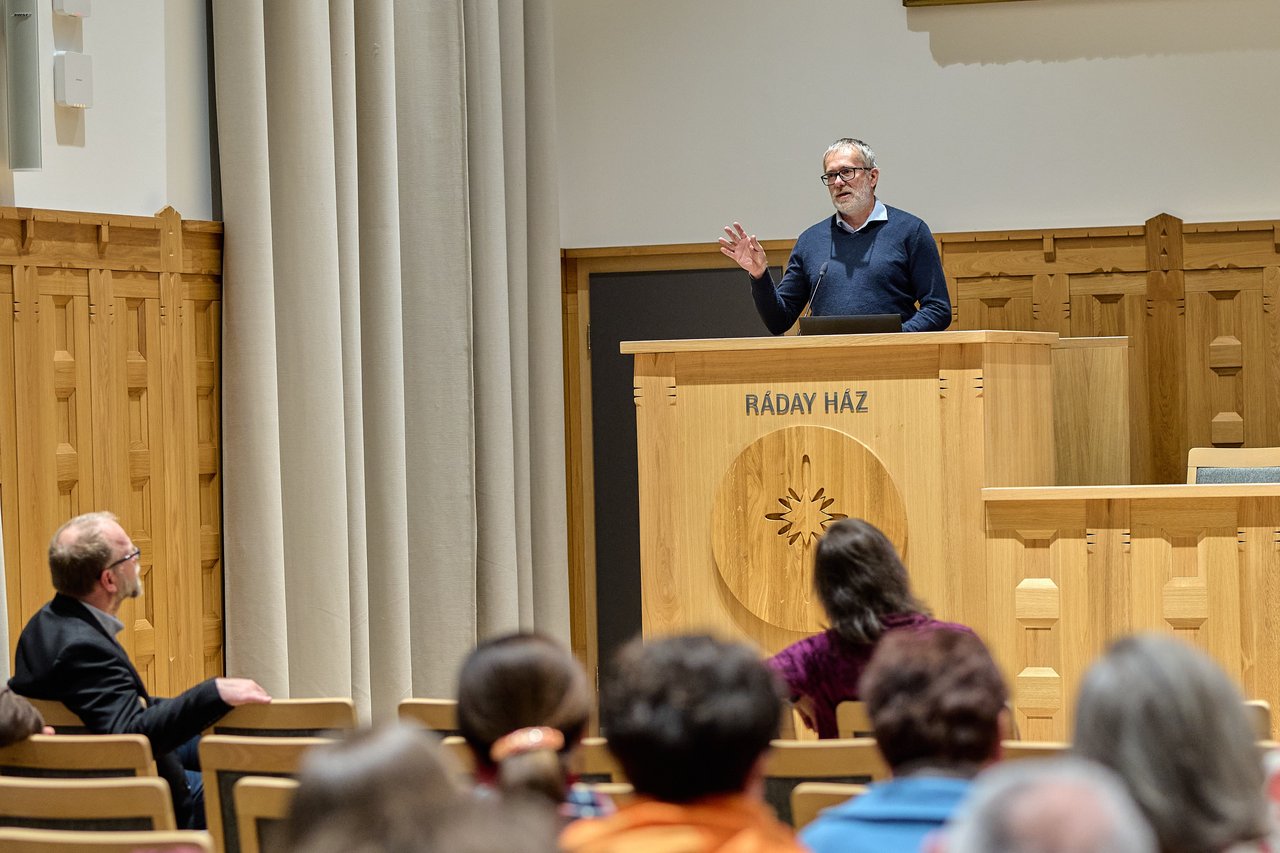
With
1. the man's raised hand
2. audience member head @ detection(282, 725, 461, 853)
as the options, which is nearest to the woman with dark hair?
audience member head @ detection(282, 725, 461, 853)

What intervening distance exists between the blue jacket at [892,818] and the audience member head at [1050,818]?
0.47 metres

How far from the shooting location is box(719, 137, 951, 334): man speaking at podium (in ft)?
17.5

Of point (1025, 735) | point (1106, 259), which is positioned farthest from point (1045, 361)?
point (1106, 259)

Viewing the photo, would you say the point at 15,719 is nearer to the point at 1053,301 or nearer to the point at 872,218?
the point at 872,218

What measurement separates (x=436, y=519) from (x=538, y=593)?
1.03 meters

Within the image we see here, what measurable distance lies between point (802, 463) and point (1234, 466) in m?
2.13

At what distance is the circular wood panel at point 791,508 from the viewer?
4621mm

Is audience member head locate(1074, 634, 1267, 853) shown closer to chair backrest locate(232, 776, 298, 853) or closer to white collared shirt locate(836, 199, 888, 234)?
chair backrest locate(232, 776, 298, 853)

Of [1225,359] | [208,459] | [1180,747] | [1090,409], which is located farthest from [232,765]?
[1225,359]

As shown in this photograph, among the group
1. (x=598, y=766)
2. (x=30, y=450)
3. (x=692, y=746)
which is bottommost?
(x=598, y=766)

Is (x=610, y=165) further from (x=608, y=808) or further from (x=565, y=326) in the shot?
(x=608, y=808)

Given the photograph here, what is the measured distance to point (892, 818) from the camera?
75.7 inches

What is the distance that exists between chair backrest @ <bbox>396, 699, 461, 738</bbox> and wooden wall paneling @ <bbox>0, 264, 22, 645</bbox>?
2168mm

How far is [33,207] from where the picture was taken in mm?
5027
